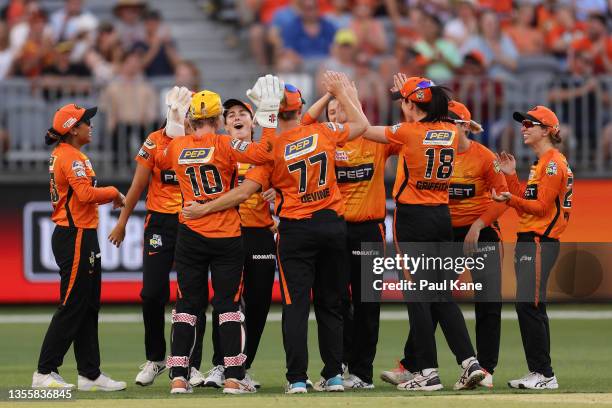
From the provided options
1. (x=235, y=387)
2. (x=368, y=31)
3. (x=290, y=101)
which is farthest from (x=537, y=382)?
(x=368, y=31)

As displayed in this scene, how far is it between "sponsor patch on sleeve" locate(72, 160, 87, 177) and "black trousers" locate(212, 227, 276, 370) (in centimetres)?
144

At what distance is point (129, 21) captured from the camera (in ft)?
64.0

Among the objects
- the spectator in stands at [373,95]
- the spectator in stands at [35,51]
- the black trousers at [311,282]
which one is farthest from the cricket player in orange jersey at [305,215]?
the spectator in stands at [35,51]

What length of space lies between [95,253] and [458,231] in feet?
9.97

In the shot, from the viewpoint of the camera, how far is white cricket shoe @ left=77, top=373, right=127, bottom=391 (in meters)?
10.6

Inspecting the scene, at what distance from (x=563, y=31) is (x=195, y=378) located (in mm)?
11306

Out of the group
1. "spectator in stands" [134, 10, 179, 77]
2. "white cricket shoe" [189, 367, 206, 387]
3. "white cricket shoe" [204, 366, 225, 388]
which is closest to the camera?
"white cricket shoe" [204, 366, 225, 388]

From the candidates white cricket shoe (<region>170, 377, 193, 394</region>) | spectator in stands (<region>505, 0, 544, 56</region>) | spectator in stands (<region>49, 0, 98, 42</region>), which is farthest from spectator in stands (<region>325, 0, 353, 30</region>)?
white cricket shoe (<region>170, 377, 193, 394</region>)

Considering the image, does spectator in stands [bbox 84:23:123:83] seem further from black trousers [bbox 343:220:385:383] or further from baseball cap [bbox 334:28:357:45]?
black trousers [bbox 343:220:385:383]

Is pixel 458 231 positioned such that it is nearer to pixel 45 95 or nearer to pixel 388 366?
pixel 388 366

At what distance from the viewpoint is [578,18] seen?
20.6 meters

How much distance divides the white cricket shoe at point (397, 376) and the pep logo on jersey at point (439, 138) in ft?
6.84

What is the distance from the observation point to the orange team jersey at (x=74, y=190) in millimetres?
10523

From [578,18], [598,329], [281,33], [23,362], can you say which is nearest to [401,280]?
[23,362]
